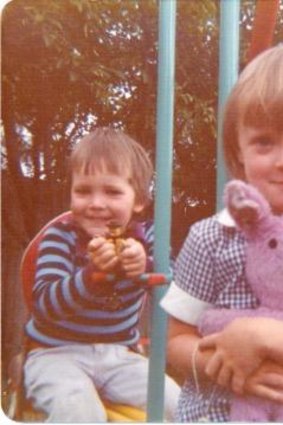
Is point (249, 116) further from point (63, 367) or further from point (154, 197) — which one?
point (63, 367)

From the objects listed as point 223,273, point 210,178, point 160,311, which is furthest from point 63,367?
point 210,178

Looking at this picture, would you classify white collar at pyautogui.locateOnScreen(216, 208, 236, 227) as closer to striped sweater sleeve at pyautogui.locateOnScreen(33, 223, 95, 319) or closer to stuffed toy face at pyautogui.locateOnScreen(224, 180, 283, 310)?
stuffed toy face at pyautogui.locateOnScreen(224, 180, 283, 310)

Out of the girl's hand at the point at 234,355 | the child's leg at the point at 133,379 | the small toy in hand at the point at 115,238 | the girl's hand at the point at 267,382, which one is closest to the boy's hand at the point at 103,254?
the small toy in hand at the point at 115,238

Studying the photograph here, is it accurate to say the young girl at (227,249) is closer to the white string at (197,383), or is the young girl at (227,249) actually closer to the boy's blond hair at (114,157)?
the white string at (197,383)

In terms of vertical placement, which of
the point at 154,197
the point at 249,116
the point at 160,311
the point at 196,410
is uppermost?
the point at 249,116

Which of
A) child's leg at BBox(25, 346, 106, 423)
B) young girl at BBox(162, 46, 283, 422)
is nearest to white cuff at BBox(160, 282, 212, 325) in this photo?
young girl at BBox(162, 46, 283, 422)

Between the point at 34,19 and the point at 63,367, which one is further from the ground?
the point at 34,19

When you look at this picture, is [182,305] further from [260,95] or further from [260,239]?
[260,95]
